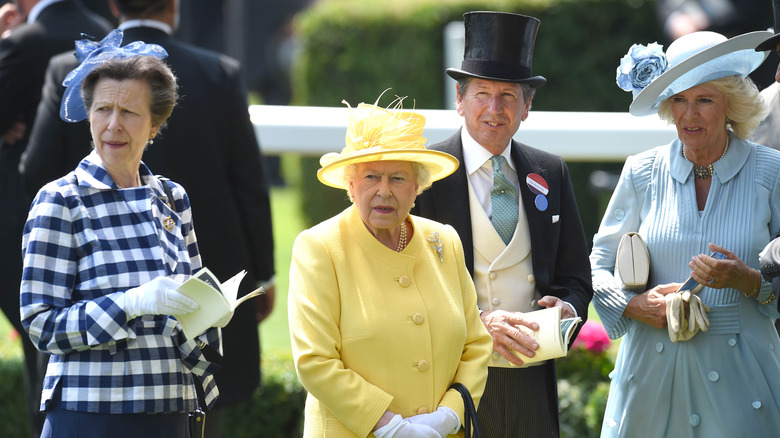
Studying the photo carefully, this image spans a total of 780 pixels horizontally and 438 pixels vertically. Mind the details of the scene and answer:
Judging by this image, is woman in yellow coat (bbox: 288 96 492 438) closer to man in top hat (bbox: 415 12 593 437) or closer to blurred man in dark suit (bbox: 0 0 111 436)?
man in top hat (bbox: 415 12 593 437)

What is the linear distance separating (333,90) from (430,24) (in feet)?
4.78

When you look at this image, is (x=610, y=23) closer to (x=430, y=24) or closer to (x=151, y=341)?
(x=430, y=24)

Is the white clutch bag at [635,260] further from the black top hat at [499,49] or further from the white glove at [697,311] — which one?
the black top hat at [499,49]

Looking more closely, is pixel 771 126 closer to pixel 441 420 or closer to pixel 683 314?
pixel 683 314

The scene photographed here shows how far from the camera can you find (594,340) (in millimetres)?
6105

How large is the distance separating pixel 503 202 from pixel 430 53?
8.42 m

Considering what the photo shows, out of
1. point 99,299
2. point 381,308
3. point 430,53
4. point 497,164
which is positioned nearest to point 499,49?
point 497,164

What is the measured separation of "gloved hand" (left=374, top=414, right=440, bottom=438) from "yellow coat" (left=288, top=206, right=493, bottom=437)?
0.05 metres

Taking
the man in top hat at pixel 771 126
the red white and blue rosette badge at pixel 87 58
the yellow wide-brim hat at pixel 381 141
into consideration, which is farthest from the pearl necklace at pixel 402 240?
the man in top hat at pixel 771 126

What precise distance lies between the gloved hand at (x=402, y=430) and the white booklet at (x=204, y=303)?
620 mm

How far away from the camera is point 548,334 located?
4004 mm

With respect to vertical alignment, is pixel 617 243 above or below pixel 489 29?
below

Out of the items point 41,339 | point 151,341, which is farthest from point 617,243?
point 41,339

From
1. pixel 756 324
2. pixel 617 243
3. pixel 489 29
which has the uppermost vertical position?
pixel 489 29
